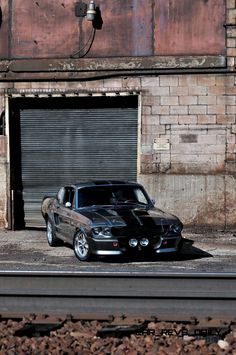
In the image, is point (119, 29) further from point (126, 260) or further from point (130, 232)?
point (130, 232)

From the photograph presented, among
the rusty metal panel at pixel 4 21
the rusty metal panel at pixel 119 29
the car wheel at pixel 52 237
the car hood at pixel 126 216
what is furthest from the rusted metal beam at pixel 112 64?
the car hood at pixel 126 216

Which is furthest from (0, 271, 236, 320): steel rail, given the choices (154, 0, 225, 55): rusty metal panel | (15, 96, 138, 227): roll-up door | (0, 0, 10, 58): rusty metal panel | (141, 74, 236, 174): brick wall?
(0, 0, 10, 58): rusty metal panel

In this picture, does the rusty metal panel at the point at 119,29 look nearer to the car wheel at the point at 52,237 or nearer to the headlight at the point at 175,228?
the car wheel at the point at 52,237

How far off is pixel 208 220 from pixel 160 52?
4.58m

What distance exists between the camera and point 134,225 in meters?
A: 11.5

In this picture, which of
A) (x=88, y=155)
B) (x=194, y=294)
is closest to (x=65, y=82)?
(x=88, y=155)

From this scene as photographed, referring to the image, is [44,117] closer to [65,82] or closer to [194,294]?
[65,82]

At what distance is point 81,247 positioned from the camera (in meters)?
12.1

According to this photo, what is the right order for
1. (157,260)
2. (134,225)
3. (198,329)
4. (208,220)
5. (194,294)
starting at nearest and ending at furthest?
(198,329), (194,294), (134,225), (157,260), (208,220)

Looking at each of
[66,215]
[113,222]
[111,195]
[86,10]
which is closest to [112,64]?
[86,10]

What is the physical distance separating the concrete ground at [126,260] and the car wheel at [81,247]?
0.13 metres

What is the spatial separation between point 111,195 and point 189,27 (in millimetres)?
6671

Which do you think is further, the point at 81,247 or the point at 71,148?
the point at 71,148

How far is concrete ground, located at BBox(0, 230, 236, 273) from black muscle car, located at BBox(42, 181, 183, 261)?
1.07 feet
